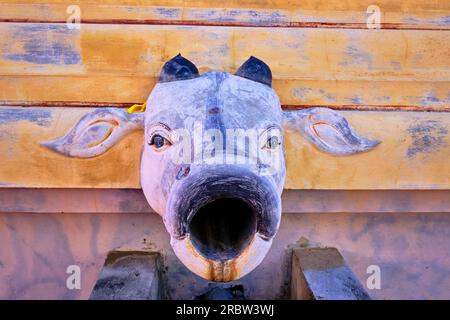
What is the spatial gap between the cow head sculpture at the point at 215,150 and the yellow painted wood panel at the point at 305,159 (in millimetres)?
132

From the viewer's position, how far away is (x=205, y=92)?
127 centimetres

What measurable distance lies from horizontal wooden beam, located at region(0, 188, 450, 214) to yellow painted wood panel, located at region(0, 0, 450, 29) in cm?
81

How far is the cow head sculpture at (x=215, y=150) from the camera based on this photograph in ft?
3.45

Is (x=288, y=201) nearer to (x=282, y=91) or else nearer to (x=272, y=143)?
(x=282, y=91)

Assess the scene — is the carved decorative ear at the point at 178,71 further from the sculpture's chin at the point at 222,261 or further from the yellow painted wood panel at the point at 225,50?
the sculpture's chin at the point at 222,261

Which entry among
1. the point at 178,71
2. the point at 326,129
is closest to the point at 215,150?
the point at 178,71

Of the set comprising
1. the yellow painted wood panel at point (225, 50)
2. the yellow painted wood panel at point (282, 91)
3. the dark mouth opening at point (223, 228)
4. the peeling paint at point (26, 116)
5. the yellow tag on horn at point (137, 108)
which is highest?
the yellow painted wood panel at point (225, 50)

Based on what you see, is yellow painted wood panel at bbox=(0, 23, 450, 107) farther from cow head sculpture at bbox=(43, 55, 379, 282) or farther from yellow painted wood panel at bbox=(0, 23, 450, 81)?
cow head sculpture at bbox=(43, 55, 379, 282)

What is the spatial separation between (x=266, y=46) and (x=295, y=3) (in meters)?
0.37

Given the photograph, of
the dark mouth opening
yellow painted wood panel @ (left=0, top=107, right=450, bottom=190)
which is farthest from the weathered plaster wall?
the dark mouth opening

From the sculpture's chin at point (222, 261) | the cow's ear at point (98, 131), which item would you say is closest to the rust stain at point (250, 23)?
the cow's ear at point (98, 131)
